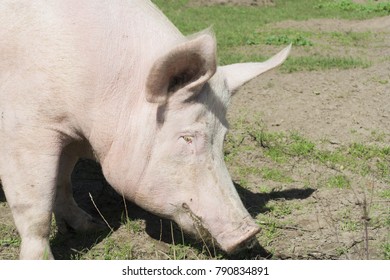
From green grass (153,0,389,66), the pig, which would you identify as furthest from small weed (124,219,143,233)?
green grass (153,0,389,66)

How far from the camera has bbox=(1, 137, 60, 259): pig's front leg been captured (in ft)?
11.7

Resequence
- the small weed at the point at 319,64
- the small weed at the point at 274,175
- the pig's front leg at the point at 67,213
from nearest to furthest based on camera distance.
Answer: the pig's front leg at the point at 67,213 < the small weed at the point at 274,175 < the small weed at the point at 319,64

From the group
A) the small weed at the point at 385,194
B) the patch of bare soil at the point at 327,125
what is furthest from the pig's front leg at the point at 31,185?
the small weed at the point at 385,194

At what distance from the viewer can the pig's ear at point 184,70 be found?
126 inches

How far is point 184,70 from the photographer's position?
339 centimetres

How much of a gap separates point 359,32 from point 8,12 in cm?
1040

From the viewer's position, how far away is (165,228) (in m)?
4.37

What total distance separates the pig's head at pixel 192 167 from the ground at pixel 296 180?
389 millimetres

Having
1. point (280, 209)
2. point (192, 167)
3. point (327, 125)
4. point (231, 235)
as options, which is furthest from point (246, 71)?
point (327, 125)

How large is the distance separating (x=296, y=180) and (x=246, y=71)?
61.8 inches

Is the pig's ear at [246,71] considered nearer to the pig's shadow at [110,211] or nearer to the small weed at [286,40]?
the pig's shadow at [110,211]

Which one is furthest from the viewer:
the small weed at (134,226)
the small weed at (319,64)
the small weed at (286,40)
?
the small weed at (286,40)
